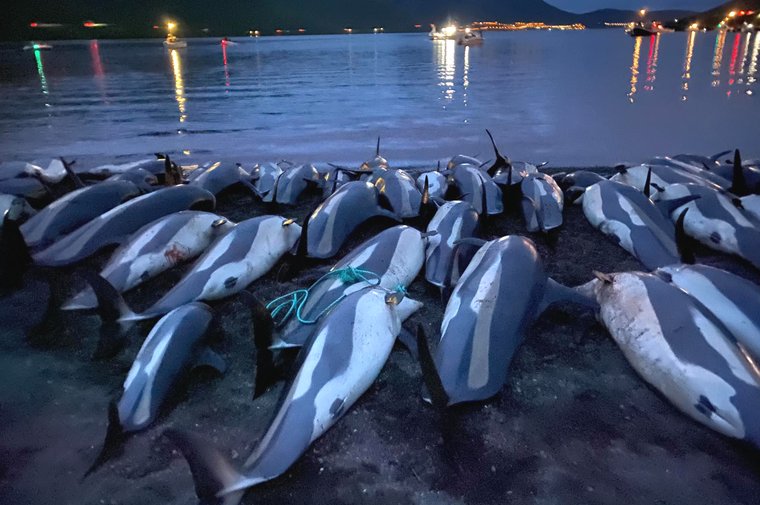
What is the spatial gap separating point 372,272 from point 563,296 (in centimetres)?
158

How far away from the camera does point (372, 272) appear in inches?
172

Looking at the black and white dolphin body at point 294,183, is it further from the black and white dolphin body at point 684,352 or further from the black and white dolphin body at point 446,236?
the black and white dolphin body at point 684,352

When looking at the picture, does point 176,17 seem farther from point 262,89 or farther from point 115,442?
point 115,442

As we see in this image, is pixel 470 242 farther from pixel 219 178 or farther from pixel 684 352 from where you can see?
pixel 219 178

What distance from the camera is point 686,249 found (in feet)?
15.5

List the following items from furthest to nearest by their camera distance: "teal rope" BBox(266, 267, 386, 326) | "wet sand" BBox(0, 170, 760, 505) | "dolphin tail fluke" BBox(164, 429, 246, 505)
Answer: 1. "teal rope" BBox(266, 267, 386, 326)
2. "wet sand" BBox(0, 170, 760, 505)
3. "dolphin tail fluke" BBox(164, 429, 246, 505)

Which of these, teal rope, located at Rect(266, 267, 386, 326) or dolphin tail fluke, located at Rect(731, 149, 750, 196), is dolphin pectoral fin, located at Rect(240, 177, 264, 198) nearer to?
teal rope, located at Rect(266, 267, 386, 326)

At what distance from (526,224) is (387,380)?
10.9 feet

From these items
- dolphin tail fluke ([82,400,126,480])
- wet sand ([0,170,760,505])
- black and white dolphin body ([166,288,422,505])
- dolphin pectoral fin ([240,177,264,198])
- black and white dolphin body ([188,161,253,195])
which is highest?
black and white dolphin body ([188,161,253,195])

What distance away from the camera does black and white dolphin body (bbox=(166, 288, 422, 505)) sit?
2.38 m

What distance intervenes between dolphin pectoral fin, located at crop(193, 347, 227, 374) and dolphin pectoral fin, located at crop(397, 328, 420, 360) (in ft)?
4.22

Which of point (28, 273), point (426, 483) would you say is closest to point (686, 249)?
point (426, 483)

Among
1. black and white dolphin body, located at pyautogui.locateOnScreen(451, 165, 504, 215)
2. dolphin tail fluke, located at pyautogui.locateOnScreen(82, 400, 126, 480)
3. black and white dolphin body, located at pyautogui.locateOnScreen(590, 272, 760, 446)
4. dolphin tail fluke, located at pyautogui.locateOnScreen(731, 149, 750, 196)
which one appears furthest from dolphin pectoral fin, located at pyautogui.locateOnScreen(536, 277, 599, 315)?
dolphin tail fluke, located at pyautogui.locateOnScreen(731, 149, 750, 196)

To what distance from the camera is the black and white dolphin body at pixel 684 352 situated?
2850 mm
